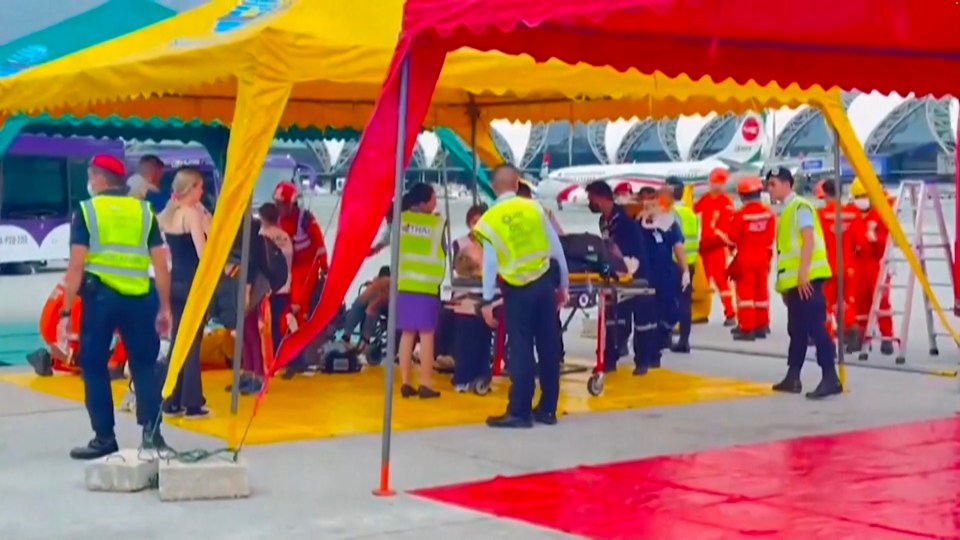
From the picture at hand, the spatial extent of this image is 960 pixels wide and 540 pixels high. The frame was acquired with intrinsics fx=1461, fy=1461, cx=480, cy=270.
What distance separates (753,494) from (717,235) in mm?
10394

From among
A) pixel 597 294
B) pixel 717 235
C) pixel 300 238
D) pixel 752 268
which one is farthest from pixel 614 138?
pixel 597 294

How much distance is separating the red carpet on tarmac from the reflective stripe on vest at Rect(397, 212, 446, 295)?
2.89 meters

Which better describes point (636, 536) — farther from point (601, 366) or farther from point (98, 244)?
point (601, 366)

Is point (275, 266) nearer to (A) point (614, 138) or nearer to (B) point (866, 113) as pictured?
(B) point (866, 113)

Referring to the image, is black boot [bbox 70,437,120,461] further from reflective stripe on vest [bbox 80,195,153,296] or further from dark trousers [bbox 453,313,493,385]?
dark trousers [bbox 453,313,493,385]

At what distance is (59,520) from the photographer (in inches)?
294

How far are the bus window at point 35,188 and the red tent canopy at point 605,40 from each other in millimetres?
22237

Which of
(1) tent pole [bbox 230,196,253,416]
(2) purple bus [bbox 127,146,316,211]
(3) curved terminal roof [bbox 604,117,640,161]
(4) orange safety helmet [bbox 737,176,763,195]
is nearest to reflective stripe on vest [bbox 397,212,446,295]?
(1) tent pole [bbox 230,196,253,416]

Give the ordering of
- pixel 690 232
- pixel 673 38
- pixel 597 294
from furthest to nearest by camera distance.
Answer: pixel 690 232, pixel 597 294, pixel 673 38

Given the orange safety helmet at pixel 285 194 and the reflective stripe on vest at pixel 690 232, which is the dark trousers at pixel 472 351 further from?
the reflective stripe on vest at pixel 690 232

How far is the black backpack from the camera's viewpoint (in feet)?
38.8

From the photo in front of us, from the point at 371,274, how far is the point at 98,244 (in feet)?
55.9

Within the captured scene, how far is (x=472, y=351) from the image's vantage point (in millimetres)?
12070

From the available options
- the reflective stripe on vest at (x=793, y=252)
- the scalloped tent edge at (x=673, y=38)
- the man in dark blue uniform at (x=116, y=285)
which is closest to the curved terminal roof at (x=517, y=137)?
the reflective stripe on vest at (x=793, y=252)
